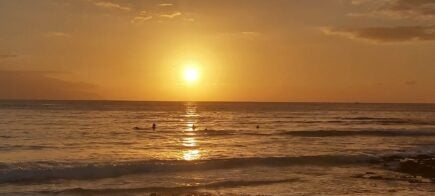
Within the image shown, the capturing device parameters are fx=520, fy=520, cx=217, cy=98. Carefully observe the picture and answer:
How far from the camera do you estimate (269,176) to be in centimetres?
2348

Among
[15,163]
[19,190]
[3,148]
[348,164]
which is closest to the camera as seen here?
[19,190]

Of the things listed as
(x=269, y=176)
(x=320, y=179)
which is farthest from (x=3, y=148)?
(x=320, y=179)

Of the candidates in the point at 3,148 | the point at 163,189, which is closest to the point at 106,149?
the point at 3,148

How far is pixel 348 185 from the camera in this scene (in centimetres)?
2058

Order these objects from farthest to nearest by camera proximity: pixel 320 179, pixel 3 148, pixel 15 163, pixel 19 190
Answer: pixel 3 148
pixel 15 163
pixel 320 179
pixel 19 190

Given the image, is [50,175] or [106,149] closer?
[50,175]

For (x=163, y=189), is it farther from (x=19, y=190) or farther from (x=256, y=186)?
(x=19, y=190)

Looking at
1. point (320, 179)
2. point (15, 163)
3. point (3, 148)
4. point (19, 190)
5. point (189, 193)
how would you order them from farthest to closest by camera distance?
point (3, 148) < point (15, 163) < point (320, 179) < point (19, 190) < point (189, 193)

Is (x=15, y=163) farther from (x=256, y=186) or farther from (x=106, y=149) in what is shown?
(x=256, y=186)

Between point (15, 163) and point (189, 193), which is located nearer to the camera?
point (189, 193)

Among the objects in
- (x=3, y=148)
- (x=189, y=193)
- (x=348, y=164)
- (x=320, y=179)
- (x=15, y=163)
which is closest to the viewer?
(x=189, y=193)

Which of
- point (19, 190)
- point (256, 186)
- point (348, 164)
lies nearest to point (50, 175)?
point (19, 190)

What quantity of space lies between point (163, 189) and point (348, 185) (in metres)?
7.28

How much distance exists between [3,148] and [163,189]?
54.4 feet
